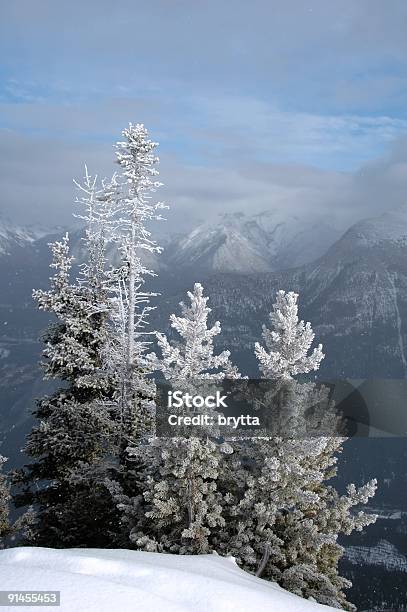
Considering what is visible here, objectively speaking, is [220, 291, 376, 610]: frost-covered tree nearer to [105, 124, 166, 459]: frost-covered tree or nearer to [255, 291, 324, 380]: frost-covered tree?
[255, 291, 324, 380]: frost-covered tree

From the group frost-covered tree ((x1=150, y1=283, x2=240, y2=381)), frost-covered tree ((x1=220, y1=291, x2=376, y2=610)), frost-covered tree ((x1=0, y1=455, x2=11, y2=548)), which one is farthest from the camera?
frost-covered tree ((x1=0, y1=455, x2=11, y2=548))

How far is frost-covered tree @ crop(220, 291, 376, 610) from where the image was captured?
14.7 metres

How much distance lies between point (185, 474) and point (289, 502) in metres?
3.09

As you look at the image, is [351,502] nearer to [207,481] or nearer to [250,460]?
[250,460]

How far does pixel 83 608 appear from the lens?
7.22m

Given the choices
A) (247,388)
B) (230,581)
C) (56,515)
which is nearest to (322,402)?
(247,388)

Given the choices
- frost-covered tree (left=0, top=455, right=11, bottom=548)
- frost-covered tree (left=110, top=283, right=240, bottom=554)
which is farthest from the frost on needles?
frost-covered tree (left=0, top=455, right=11, bottom=548)

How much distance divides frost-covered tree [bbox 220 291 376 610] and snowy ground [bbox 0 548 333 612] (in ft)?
17.8

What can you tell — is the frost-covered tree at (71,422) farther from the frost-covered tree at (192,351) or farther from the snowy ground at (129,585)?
the snowy ground at (129,585)

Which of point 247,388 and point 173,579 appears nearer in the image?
point 173,579

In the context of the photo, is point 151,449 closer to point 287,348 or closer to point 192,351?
point 192,351

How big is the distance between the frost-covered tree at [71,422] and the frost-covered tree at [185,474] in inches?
148

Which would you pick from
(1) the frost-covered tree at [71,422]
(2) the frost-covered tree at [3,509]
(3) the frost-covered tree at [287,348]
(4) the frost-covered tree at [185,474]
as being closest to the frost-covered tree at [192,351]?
(4) the frost-covered tree at [185,474]

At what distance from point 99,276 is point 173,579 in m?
14.7
